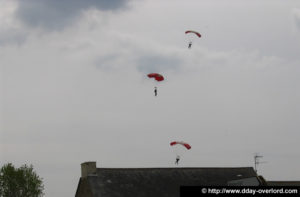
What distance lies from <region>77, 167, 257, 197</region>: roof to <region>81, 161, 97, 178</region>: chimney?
353mm

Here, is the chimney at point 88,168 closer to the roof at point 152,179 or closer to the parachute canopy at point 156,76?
the roof at point 152,179

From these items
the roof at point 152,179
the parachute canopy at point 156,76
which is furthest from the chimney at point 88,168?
the parachute canopy at point 156,76

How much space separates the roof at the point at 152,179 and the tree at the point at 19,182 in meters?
19.5

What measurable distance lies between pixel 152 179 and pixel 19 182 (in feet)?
71.4

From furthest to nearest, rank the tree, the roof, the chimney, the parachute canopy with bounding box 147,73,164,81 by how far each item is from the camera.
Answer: the tree → the chimney → the roof → the parachute canopy with bounding box 147,73,164,81

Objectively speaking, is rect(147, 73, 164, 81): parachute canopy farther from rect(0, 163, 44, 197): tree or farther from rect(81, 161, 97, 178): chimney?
rect(0, 163, 44, 197): tree

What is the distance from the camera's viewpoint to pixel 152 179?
4744 centimetres

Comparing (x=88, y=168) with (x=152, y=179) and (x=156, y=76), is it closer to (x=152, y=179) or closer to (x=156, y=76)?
(x=152, y=179)

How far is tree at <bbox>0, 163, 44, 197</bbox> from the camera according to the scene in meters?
62.1

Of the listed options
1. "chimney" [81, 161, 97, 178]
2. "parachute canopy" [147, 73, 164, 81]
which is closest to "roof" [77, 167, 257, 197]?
"chimney" [81, 161, 97, 178]

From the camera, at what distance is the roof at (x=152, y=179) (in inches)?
1748

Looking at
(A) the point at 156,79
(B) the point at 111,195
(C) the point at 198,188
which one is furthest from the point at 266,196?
(B) the point at 111,195

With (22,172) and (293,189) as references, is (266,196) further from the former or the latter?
(22,172)

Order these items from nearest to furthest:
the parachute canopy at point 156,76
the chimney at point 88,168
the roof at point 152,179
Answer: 1. the parachute canopy at point 156,76
2. the roof at point 152,179
3. the chimney at point 88,168
